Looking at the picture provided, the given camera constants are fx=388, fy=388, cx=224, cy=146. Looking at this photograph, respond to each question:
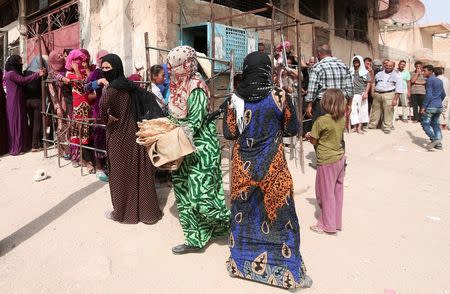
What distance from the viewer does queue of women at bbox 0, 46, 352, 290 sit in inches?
106

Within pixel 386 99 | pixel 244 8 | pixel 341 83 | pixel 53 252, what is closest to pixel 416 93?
pixel 386 99

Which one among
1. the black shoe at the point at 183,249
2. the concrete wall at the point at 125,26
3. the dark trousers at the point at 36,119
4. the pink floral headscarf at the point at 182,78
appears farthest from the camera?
the dark trousers at the point at 36,119

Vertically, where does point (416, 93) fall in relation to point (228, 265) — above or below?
above

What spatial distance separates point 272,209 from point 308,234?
42.4 inches

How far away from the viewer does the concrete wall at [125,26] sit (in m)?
6.41

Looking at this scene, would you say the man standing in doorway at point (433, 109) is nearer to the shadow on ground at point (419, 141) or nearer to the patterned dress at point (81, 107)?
the shadow on ground at point (419, 141)

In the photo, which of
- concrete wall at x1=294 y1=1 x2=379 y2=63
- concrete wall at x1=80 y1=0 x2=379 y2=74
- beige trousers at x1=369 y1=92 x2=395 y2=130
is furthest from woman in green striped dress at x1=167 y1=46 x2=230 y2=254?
concrete wall at x1=294 y1=1 x2=379 y2=63

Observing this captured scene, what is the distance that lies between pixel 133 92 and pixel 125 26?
347 centimetres

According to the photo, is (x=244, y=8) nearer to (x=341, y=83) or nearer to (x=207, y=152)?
(x=341, y=83)

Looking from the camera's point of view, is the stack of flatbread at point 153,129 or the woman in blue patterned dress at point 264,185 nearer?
the woman in blue patterned dress at point 264,185

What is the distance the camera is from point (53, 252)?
131 inches

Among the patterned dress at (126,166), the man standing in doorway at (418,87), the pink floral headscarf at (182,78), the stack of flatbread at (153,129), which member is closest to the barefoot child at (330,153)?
the pink floral headscarf at (182,78)

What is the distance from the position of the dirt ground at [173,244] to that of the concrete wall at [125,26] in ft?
8.16

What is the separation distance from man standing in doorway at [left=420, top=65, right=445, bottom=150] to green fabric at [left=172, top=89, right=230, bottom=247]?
19.5 ft
